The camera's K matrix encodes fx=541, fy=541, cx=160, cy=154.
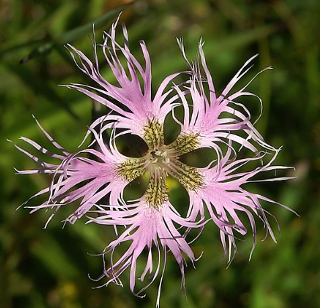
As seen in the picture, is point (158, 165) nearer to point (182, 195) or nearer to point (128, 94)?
point (128, 94)

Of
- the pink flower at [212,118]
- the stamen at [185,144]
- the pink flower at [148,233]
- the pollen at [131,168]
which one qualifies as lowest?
the pink flower at [148,233]

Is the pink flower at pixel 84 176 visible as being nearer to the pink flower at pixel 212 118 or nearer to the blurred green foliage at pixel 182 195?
the pink flower at pixel 212 118

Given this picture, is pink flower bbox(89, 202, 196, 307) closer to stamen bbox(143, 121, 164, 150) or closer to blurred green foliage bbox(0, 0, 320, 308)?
stamen bbox(143, 121, 164, 150)

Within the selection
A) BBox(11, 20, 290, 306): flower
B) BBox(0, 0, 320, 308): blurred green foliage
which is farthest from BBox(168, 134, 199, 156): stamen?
BBox(0, 0, 320, 308): blurred green foliage

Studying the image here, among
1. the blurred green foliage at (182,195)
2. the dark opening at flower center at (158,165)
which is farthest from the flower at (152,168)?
the blurred green foliage at (182,195)

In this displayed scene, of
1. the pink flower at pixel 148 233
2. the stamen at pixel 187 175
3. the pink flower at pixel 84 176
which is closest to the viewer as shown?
the pink flower at pixel 84 176

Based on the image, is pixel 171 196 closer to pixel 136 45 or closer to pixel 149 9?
pixel 136 45
